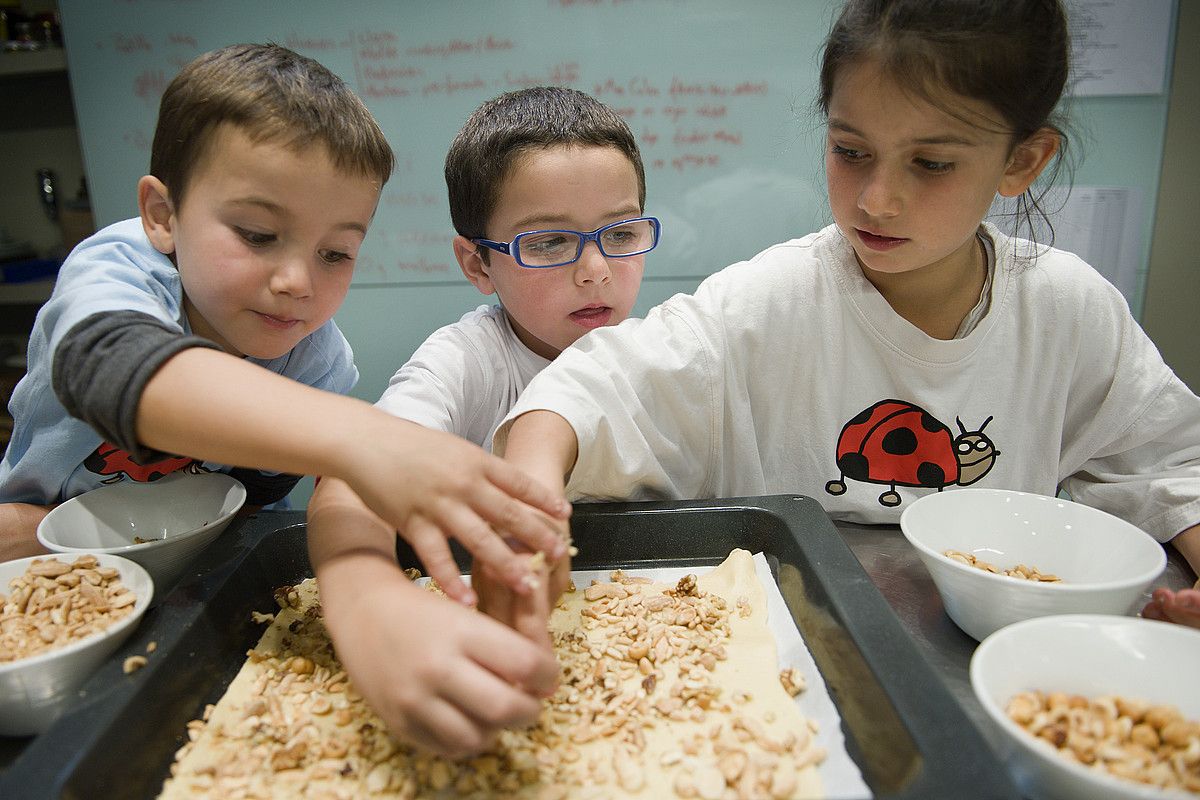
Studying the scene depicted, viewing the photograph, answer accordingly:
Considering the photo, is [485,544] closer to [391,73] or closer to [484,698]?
[484,698]

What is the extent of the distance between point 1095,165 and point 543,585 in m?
2.66

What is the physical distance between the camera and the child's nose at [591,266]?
1268 millimetres

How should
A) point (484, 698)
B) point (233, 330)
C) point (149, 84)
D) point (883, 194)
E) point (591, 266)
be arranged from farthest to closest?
point (149, 84) → point (591, 266) → point (233, 330) → point (883, 194) → point (484, 698)

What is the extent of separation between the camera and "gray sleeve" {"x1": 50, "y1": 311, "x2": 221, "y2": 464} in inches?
27.4

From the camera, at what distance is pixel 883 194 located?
922 mm

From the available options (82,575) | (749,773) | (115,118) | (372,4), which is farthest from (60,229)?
(749,773)

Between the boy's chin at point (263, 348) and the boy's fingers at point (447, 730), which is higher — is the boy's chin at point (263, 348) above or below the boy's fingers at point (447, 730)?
above

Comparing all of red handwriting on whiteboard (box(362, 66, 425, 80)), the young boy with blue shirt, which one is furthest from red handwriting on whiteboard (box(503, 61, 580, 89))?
the young boy with blue shirt

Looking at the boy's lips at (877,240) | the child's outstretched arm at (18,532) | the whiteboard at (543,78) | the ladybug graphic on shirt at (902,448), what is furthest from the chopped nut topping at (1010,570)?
the whiteboard at (543,78)

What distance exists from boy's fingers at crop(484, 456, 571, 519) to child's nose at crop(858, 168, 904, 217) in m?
0.54

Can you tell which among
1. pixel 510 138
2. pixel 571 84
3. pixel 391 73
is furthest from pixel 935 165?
pixel 391 73

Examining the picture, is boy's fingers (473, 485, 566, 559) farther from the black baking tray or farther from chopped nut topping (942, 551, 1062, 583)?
chopped nut topping (942, 551, 1062, 583)

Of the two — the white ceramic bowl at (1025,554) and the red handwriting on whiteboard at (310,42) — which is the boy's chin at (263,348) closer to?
the white ceramic bowl at (1025,554)

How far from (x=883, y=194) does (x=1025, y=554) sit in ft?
1.45
